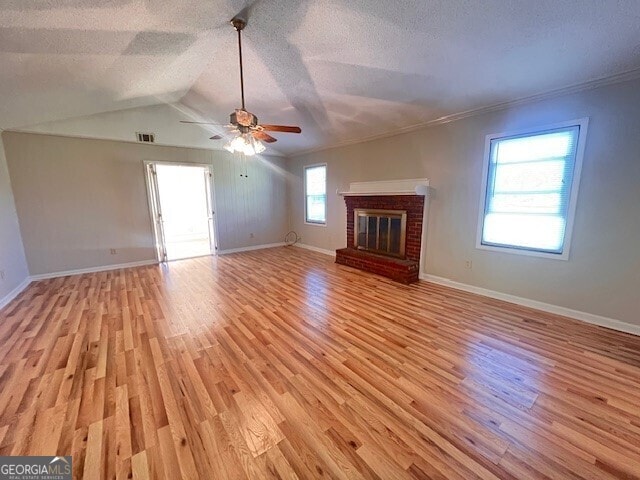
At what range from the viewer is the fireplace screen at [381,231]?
4.34 meters

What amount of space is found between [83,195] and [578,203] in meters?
7.33

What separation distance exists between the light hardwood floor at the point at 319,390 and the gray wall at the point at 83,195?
1.60 m

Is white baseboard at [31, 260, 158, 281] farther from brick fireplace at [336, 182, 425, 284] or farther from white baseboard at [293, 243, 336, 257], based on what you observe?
brick fireplace at [336, 182, 425, 284]

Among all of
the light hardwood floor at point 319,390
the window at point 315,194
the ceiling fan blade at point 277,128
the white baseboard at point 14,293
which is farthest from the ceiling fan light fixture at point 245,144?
the white baseboard at point 14,293

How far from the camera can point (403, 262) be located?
13.5ft

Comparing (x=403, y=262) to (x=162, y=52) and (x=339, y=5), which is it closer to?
(x=339, y=5)

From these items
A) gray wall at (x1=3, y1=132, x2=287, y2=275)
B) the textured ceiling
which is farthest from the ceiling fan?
gray wall at (x1=3, y1=132, x2=287, y2=275)

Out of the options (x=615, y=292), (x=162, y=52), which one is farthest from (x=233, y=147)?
(x=615, y=292)

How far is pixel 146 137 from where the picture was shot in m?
4.97

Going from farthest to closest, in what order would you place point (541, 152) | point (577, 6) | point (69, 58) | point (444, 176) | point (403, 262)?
1. point (403, 262)
2. point (444, 176)
3. point (541, 152)
4. point (69, 58)
5. point (577, 6)

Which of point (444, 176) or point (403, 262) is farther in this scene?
point (403, 262)

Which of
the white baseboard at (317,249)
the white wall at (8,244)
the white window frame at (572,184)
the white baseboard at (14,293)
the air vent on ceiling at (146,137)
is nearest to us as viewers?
the white window frame at (572,184)

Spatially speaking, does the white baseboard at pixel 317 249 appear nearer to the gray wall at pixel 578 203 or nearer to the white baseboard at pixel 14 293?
the gray wall at pixel 578 203

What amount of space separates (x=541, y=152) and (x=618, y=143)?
0.59 metres
